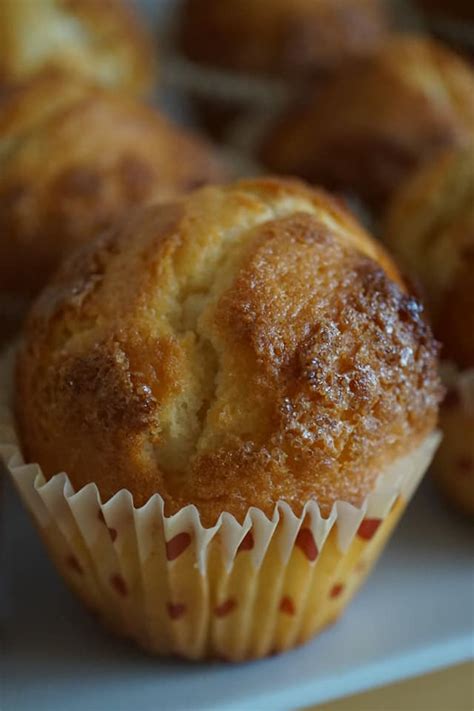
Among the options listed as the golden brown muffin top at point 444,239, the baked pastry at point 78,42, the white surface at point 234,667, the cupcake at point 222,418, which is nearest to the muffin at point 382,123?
the golden brown muffin top at point 444,239

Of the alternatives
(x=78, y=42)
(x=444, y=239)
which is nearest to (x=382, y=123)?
(x=444, y=239)

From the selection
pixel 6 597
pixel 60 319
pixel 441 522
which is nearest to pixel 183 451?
pixel 60 319

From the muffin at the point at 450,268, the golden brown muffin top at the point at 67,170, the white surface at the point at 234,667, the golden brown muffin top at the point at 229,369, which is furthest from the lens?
the golden brown muffin top at the point at 67,170

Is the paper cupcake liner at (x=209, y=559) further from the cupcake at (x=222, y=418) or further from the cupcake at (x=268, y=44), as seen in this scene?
the cupcake at (x=268, y=44)

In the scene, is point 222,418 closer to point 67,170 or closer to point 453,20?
point 67,170

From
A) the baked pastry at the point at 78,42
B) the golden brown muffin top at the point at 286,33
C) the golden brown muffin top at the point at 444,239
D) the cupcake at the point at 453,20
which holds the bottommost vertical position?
the baked pastry at the point at 78,42

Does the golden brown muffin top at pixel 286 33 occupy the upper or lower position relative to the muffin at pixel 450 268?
lower

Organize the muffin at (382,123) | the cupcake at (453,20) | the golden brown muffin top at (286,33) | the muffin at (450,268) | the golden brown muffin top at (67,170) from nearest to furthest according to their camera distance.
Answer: the muffin at (450,268) → the golden brown muffin top at (67,170) → the muffin at (382,123) → the golden brown muffin top at (286,33) → the cupcake at (453,20)
